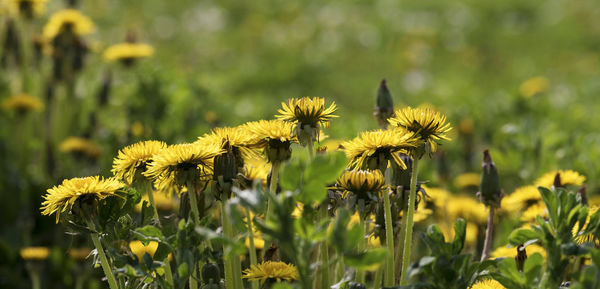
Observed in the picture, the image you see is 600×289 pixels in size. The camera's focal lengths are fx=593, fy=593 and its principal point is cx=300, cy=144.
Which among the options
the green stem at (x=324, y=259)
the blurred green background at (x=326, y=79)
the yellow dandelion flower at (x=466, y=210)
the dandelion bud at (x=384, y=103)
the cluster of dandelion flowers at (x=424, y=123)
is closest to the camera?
the green stem at (x=324, y=259)

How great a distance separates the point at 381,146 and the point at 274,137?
0.69 feet

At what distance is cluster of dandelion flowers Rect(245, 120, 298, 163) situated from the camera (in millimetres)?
1172

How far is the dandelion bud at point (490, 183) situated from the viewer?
1521 millimetres

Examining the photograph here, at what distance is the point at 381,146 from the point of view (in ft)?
3.69

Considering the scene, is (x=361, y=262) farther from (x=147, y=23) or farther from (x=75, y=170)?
(x=147, y=23)

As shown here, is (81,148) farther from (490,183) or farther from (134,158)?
(490,183)

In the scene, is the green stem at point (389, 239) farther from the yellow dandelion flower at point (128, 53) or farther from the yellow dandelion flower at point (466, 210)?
the yellow dandelion flower at point (128, 53)

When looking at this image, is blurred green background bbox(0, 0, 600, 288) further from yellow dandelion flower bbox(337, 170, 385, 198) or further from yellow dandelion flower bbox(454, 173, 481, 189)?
yellow dandelion flower bbox(337, 170, 385, 198)

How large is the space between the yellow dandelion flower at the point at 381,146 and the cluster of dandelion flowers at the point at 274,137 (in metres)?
0.12

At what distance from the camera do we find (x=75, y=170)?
3053 mm

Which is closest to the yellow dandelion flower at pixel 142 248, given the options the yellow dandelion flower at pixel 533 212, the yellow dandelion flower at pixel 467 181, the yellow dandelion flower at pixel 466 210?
the yellow dandelion flower at pixel 533 212

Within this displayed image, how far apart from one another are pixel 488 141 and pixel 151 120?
1.90 m

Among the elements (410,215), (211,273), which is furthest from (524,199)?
(211,273)

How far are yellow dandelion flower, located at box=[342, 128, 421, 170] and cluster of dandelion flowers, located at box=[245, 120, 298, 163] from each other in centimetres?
12
